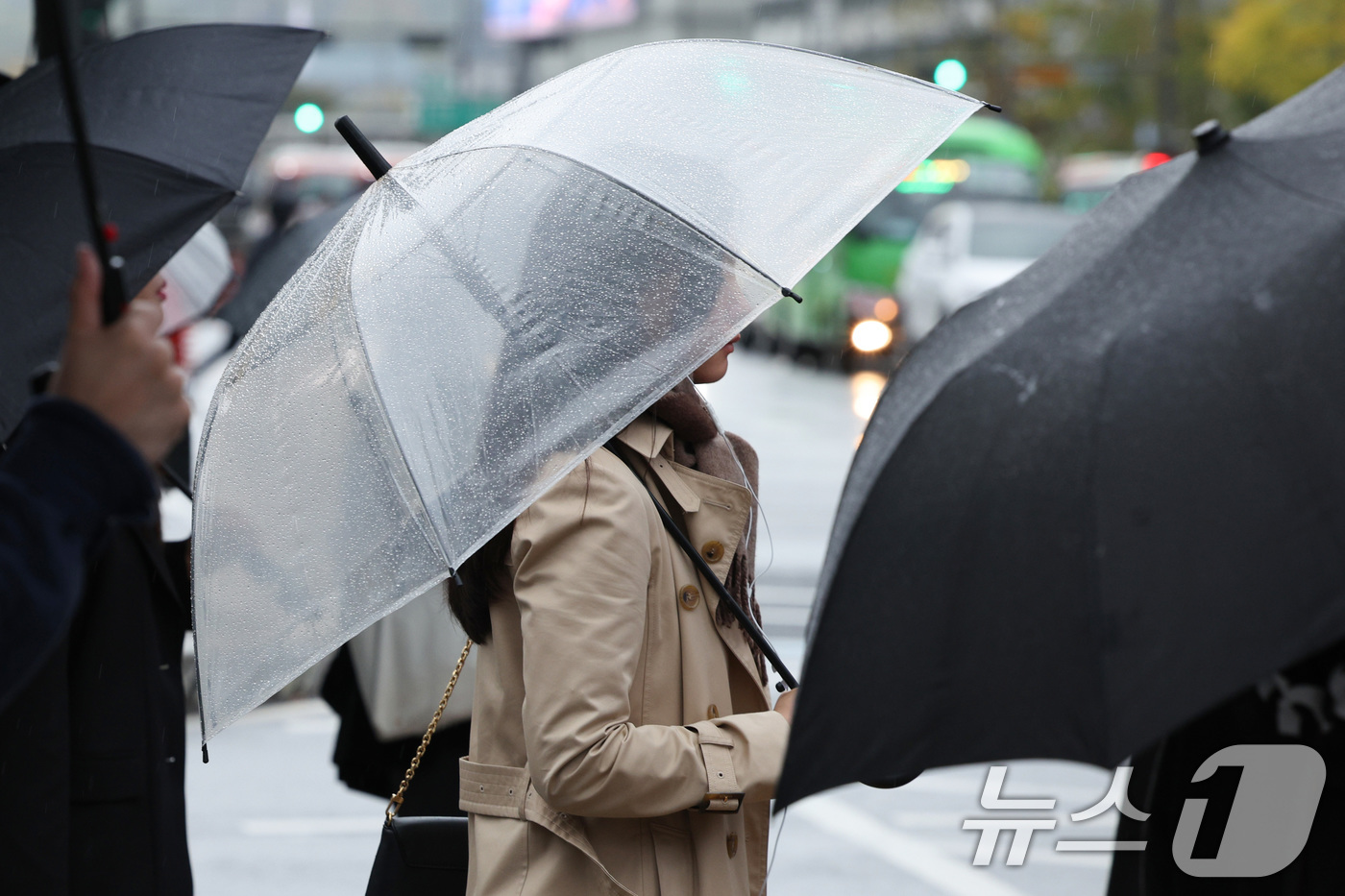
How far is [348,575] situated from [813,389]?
2045 cm

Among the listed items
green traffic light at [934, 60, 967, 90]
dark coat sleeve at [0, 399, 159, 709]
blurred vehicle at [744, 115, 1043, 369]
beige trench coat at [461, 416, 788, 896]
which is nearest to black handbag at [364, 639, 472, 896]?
beige trench coat at [461, 416, 788, 896]

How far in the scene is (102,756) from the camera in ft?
9.30

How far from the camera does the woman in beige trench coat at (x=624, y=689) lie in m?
2.49

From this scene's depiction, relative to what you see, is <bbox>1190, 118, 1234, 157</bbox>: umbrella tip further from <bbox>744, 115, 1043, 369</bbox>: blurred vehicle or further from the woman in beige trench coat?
<bbox>744, 115, 1043, 369</bbox>: blurred vehicle

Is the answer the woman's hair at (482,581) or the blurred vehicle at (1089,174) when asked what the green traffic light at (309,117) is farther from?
the blurred vehicle at (1089,174)

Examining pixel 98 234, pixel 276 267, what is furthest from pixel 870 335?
pixel 98 234

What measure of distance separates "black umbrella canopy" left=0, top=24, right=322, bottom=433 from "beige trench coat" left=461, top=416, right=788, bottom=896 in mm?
903

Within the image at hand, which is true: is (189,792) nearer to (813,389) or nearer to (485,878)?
(485,878)

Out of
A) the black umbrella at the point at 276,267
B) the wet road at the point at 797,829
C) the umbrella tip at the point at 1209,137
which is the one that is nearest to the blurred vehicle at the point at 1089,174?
the wet road at the point at 797,829

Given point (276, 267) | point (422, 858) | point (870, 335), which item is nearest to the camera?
point (422, 858)

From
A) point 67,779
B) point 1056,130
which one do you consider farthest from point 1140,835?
point 1056,130

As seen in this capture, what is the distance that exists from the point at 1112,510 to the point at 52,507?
1088mm

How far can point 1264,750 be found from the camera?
211cm

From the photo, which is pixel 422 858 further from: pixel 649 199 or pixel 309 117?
pixel 309 117
